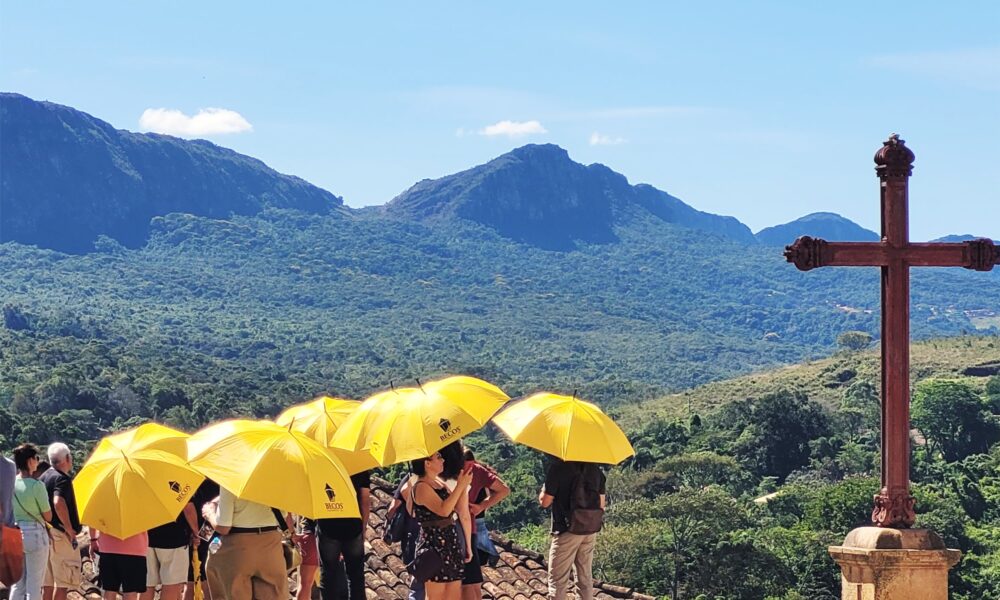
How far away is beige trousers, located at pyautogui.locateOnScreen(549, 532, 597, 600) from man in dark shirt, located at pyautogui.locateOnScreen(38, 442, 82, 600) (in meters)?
2.74

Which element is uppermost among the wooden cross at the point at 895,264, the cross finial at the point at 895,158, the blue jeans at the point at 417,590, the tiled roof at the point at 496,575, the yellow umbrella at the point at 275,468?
the cross finial at the point at 895,158

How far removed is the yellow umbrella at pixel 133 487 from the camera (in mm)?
7992

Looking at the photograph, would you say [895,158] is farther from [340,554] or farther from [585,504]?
Result: [340,554]

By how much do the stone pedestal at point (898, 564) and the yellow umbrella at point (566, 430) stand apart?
1.74 metres

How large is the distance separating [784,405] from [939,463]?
31.3ft

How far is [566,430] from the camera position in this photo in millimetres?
8547

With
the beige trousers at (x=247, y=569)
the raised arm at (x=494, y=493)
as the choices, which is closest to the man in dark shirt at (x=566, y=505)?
the raised arm at (x=494, y=493)

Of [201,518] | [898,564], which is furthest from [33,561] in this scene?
[898,564]

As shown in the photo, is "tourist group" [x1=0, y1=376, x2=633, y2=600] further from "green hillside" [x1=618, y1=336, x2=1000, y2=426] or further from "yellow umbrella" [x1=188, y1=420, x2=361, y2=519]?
"green hillside" [x1=618, y1=336, x2=1000, y2=426]

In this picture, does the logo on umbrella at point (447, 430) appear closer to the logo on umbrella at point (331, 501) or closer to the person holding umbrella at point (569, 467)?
the person holding umbrella at point (569, 467)

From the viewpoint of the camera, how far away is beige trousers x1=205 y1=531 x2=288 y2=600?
7418 mm

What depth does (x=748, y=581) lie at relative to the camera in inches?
1570

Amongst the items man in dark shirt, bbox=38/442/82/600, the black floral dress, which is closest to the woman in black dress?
the black floral dress

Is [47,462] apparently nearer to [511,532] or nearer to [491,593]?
[491,593]
